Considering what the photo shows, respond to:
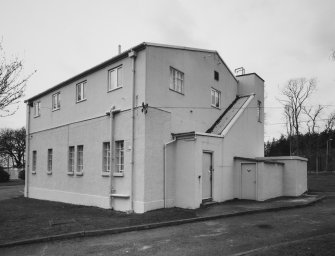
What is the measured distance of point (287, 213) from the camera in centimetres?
1361

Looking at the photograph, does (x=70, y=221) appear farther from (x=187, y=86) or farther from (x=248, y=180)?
(x=248, y=180)

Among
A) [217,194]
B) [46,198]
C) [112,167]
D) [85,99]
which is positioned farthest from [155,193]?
[46,198]

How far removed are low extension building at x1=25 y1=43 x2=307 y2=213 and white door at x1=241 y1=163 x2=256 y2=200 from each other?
51 millimetres

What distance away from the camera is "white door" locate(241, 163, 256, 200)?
58.3 feet

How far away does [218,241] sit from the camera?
8.91 meters

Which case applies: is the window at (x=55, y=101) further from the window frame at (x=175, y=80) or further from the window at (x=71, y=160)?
the window frame at (x=175, y=80)

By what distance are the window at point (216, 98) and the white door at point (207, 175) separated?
4.28 metres

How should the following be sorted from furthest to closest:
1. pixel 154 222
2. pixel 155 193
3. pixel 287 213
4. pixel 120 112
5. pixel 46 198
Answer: pixel 46 198 < pixel 120 112 < pixel 155 193 < pixel 287 213 < pixel 154 222

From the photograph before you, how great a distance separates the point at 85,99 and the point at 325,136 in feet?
191

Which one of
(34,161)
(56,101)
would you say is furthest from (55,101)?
(34,161)

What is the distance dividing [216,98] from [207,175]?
5.68 m

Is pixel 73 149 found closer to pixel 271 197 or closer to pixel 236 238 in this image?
pixel 271 197

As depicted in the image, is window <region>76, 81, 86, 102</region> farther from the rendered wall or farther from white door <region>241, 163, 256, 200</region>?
white door <region>241, 163, 256, 200</region>

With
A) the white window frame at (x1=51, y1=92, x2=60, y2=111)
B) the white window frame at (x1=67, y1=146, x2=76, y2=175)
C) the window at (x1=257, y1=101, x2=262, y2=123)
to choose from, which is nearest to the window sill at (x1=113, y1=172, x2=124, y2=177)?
the white window frame at (x1=67, y1=146, x2=76, y2=175)
